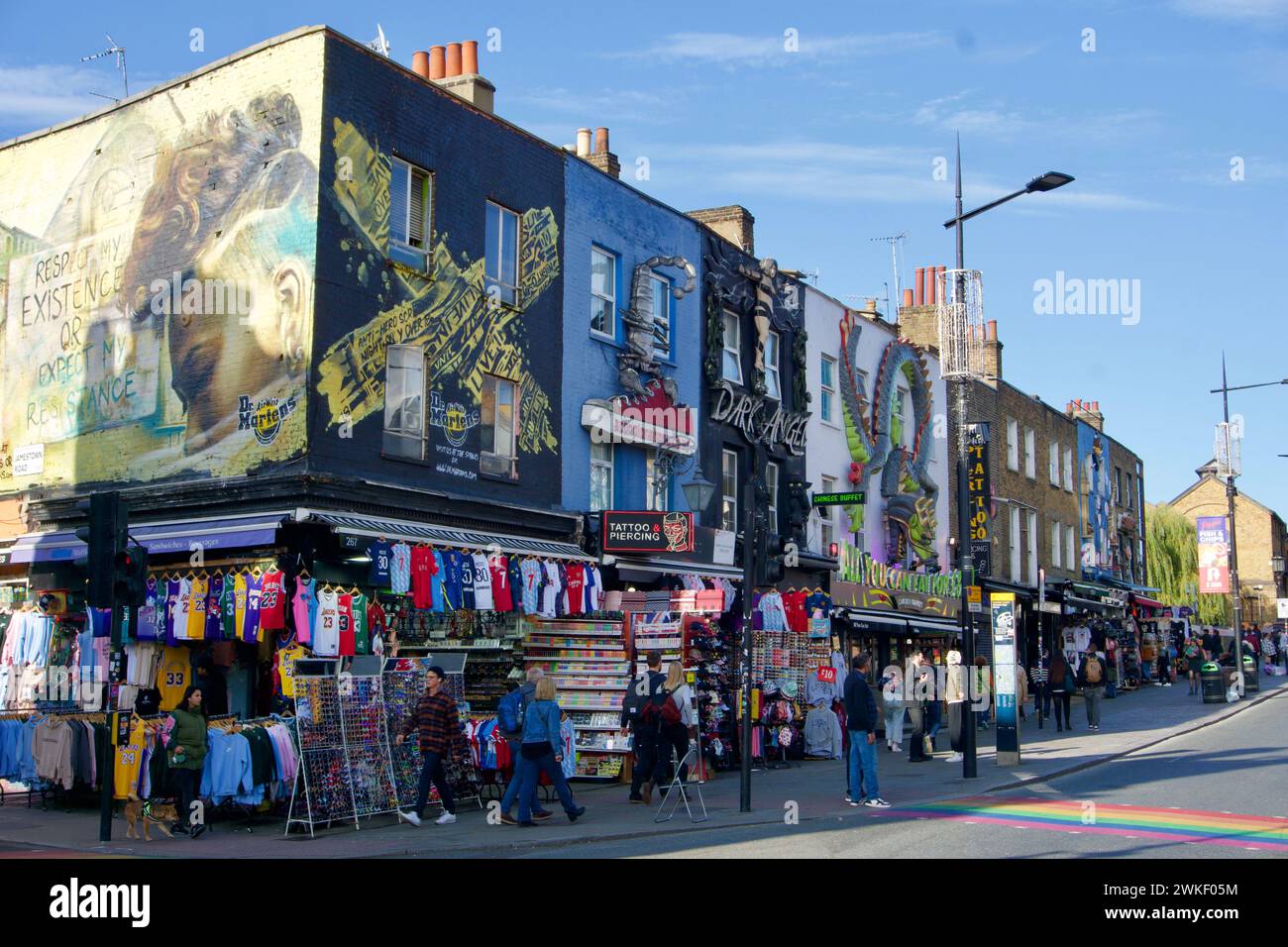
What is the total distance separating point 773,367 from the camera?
2836cm

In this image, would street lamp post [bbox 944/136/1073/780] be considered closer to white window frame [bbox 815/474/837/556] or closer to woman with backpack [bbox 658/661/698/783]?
woman with backpack [bbox 658/661/698/783]

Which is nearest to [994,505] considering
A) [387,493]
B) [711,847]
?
[387,493]

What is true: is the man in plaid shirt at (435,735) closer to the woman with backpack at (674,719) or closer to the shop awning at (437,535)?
the shop awning at (437,535)

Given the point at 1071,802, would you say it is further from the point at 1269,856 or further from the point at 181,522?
the point at 181,522

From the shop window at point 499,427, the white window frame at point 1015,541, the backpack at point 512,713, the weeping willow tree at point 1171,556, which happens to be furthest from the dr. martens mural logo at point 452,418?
the weeping willow tree at point 1171,556

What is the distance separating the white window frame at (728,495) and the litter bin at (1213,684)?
16475 millimetres

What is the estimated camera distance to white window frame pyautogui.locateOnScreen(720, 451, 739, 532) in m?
26.3

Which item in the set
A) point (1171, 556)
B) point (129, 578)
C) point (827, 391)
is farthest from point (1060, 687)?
point (1171, 556)

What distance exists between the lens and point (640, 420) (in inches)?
912

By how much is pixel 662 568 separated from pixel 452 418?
17.7ft

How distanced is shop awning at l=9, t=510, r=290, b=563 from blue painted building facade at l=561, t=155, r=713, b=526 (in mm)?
6318

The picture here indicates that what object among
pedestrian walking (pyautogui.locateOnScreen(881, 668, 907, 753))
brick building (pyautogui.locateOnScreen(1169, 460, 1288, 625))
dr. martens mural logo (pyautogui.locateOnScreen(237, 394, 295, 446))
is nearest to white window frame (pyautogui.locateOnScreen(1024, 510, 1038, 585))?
pedestrian walking (pyautogui.locateOnScreen(881, 668, 907, 753))

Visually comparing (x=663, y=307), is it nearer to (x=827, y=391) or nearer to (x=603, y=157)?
(x=603, y=157)

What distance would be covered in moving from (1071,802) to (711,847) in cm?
539
